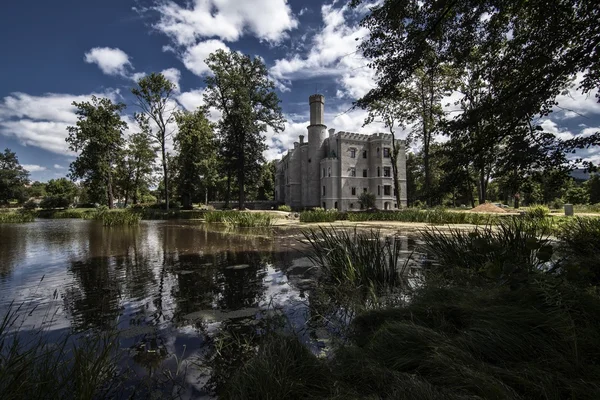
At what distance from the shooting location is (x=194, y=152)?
42.4 m

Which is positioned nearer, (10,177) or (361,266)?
(361,266)

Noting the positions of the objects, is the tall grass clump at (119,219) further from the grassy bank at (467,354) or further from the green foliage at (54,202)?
the green foliage at (54,202)

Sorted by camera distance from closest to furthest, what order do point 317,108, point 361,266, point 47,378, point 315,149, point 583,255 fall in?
point 47,378 < point 361,266 < point 583,255 < point 317,108 < point 315,149

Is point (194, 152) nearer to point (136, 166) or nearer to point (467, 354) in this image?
point (136, 166)

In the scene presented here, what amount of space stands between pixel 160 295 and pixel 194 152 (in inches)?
1560

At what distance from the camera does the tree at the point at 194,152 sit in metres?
40.4

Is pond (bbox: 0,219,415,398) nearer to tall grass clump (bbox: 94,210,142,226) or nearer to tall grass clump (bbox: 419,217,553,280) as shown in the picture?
tall grass clump (bbox: 419,217,553,280)

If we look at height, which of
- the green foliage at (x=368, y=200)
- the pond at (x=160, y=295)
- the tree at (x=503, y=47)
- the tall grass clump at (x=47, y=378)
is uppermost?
the tree at (x=503, y=47)

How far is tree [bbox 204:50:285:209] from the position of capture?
35.6 meters

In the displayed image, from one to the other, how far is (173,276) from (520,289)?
270 inches

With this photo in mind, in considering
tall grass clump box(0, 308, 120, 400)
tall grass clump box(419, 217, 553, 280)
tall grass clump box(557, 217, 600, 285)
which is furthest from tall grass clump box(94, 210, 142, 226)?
tall grass clump box(557, 217, 600, 285)

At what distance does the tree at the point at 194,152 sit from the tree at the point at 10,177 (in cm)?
4550

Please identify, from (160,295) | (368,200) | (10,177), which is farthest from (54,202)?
(160,295)

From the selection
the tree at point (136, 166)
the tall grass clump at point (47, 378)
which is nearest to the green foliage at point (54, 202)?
the tree at point (136, 166)
